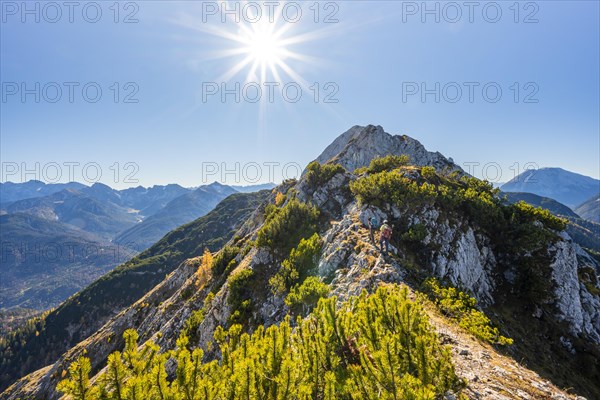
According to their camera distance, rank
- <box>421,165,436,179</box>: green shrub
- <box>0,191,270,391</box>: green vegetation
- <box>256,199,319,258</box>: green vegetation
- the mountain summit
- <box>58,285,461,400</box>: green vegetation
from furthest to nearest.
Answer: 1. <box>0,191,270,391</box>: green vegetation
2. <box>421,165,436,179</box>: green shrub
3. <box>256,199,319,258</box>: green vegetation
4. the mountain summit
5. <box>58,285,461,400</box>: green vegetation

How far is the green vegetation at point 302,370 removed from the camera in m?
6.89

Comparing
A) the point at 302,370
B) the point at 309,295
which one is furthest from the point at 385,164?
the point at 302,370

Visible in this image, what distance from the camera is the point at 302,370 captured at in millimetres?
8438

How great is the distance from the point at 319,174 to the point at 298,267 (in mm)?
26542

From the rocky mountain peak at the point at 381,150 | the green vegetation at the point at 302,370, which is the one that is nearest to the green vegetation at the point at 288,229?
the green vegetation at the point at 302,370

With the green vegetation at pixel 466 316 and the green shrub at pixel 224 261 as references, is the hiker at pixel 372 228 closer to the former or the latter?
the green vegetation at pixel 466 316

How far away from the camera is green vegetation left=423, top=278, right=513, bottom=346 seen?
568 inches

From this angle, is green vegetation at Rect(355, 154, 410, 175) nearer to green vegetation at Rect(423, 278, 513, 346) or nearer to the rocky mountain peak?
green vegetation at Rect(423, 278, 513, 346)

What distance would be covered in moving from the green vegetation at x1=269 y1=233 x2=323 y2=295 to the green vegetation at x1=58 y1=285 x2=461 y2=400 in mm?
17832

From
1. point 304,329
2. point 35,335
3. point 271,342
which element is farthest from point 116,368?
point 35,335

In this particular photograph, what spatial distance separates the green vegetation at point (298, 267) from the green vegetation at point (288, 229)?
6049mm

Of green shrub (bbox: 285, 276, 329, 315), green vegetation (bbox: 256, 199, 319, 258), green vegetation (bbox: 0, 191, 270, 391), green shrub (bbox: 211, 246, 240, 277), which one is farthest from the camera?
green vegetation (bbox: 0, 191, 270, 391)

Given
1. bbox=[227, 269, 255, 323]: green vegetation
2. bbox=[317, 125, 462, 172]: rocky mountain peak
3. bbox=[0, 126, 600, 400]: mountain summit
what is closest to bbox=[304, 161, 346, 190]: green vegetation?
bbox=[0, 126, 600, 400]: mountain summit

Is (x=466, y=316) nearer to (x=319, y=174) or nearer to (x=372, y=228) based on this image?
(x=372, y=228)
